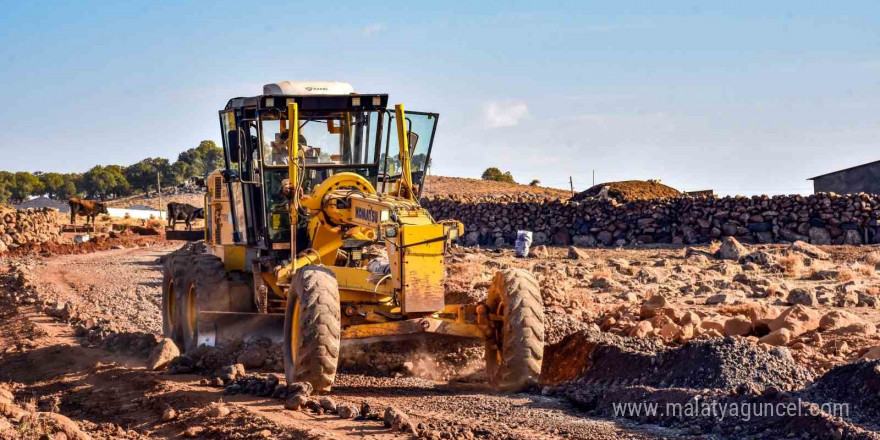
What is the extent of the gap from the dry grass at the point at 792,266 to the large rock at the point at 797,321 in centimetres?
870

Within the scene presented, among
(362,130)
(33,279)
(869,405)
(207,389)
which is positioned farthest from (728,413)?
(33,279)

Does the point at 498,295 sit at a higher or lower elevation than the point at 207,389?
higher

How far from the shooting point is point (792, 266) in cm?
2169

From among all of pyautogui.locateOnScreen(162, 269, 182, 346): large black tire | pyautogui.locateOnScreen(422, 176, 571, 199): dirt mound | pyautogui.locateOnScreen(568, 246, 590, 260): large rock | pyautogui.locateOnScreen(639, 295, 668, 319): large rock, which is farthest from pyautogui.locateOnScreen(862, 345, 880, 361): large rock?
pyautogui.locateOnScreen(422, 176, 571, 199): dirt mound

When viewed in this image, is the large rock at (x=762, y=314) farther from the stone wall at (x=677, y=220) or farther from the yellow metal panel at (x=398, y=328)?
the stone wall at (x=677, y=220)

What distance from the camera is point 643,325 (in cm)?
1255

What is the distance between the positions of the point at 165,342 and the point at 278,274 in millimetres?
1802

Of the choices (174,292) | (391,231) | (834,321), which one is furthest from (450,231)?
(174,292)

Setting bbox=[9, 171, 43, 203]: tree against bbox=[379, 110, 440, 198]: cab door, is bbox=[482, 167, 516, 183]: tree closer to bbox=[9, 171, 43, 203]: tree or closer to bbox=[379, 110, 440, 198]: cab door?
bbox=[9, 171, 43, 203]: tree

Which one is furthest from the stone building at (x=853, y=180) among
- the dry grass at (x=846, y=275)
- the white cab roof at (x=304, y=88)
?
the white cab roof at (x=304, y=88)

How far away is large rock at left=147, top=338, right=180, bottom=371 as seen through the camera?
474 inches

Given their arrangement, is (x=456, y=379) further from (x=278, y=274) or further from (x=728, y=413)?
(x=728, y=413)

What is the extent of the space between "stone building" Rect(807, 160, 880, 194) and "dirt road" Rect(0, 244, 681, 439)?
29417 millimetres

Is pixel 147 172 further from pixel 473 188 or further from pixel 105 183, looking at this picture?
pixel 473 188
